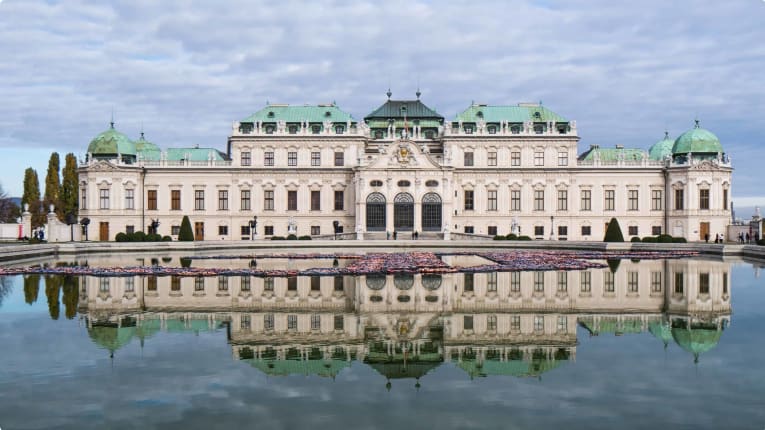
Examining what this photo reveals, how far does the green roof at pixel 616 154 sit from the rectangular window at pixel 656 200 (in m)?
4.19

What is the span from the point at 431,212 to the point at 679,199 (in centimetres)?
2688

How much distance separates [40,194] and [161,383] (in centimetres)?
9518

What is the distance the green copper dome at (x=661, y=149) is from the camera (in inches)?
3290

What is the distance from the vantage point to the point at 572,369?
14.5 metres

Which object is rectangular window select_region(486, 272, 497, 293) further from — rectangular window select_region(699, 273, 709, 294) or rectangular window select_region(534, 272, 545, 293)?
rectangular window select_region(699, 273, 709, 294)

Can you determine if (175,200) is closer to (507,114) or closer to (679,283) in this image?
(507,114)

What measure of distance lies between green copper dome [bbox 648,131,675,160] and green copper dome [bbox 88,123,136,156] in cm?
5960

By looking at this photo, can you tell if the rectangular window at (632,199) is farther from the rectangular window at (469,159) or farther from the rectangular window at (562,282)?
the rectangular window at (562,282)

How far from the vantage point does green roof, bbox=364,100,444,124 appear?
81.1 m

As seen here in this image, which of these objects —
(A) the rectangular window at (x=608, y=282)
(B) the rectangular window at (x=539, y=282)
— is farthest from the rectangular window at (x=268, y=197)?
(A) the rectangular window at (x=608, y=282)

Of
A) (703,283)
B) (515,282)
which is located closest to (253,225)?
(515,282)

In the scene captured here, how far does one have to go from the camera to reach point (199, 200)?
257 feet

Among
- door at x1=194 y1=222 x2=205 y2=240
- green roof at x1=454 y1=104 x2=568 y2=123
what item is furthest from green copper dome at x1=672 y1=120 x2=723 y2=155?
door at x1=194 y1=222 x2=205 y2=240

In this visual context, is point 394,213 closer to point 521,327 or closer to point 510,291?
point 510,291
